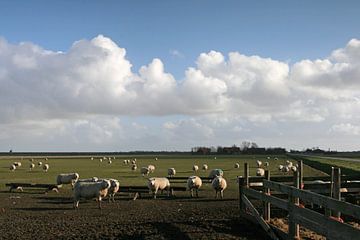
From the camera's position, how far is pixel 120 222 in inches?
690

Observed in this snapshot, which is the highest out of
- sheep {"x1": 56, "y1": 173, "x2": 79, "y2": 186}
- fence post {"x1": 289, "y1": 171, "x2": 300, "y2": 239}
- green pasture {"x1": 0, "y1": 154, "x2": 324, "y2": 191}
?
fence post {"x1": 289, "y1": 171, "x2": 300, "y2": 239}

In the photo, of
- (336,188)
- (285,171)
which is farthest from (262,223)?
(285,171)

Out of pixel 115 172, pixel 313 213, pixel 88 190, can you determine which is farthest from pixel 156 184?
pixel 115 172

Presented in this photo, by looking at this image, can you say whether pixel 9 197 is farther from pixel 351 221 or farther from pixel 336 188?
pixel 336 188

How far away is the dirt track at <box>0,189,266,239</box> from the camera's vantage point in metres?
14.5

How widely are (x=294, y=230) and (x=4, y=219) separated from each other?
1329 centimetres

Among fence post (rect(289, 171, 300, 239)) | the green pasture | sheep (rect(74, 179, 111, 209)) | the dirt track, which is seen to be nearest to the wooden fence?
fence post (rect(289, 171, 300, 239))

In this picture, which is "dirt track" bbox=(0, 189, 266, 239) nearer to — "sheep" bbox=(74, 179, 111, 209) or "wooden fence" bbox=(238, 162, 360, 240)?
"sheep" bbox=(74, 179, 111, 209)

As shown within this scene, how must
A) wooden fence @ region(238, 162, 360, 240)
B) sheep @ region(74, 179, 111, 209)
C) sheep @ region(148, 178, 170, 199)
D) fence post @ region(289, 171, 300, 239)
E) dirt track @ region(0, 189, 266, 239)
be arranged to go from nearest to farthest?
wooden fence @ region(238, 162, 360, 240) → fence post @ region(289, 171, 300, 239) → dirt track @ region(0, 189, 266, 239) → sheep @ region(74, 179, 111, 209) → sheep @ region(148, 178, 170, 199)

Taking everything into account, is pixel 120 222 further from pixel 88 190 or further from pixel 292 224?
pixel 292 224

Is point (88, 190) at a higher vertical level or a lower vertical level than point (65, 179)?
higher

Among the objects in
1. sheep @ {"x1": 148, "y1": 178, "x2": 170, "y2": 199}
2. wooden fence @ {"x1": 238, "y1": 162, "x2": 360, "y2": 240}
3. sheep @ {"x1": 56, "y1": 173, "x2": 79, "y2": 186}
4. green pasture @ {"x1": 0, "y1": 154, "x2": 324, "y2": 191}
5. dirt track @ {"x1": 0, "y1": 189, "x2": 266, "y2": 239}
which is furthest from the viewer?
green pasture @ {"x1": 0, "y1": 154, "x2": 324, "y2": 191}

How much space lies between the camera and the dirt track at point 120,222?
14539mm

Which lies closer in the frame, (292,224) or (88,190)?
(292,224)
